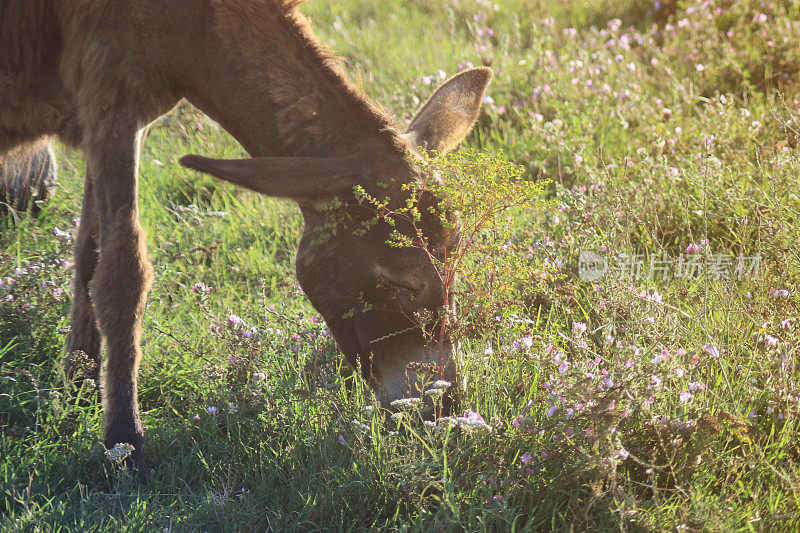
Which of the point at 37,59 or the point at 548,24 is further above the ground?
the point at 37,59

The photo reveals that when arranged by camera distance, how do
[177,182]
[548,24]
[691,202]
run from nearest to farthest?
[691,202], [177,182], [548,24]

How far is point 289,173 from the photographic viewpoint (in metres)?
2.84

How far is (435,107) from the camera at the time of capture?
11.7 feet

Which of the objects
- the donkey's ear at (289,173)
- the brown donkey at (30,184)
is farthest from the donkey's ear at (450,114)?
the brown donkey at (30,184)

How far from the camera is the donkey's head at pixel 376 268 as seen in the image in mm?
3023

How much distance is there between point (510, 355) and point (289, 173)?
138 centimetres

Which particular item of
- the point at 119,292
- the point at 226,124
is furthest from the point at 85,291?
the point at 226,124

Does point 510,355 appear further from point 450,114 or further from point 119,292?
point 119,292

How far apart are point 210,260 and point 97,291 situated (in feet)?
6.17

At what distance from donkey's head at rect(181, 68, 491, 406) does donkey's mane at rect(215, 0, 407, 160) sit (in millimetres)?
180

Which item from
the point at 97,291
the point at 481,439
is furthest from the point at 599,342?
the point at 97,291

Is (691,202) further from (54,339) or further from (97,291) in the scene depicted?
(54,339)

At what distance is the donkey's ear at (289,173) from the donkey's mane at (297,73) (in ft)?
0.63

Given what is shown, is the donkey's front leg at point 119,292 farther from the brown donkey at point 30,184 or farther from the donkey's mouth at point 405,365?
the brown donkey at point 30,184
